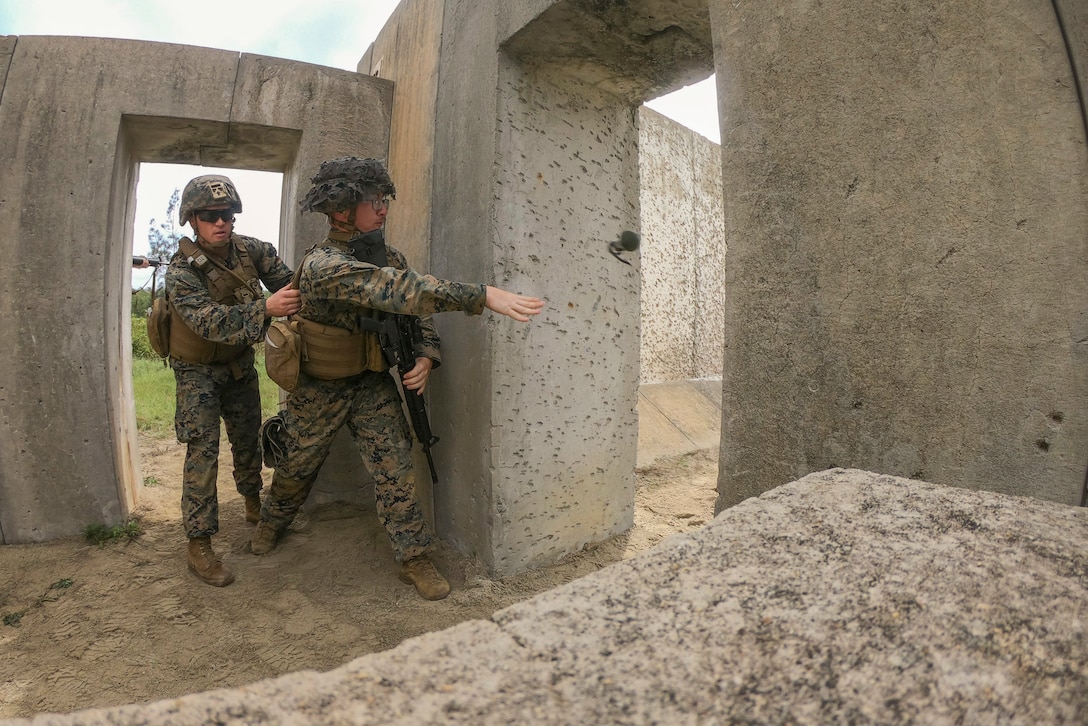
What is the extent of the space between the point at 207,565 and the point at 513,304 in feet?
Answer: 5.82

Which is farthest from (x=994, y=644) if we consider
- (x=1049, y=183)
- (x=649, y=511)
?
(x=649, y=511)

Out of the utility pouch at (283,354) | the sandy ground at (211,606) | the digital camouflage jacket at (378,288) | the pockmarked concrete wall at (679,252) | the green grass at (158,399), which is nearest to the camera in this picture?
the sandy ground at (211,606)

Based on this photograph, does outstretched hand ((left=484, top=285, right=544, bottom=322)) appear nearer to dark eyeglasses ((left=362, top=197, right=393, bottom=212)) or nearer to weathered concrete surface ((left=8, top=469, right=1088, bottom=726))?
dark eyeglasses ((left=362, top=197, right=393, bottom=212))

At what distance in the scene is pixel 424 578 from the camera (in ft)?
7.82

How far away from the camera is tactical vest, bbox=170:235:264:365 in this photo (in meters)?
2.57

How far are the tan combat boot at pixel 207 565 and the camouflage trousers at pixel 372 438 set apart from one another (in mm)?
420

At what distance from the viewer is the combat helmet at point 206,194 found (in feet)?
8.29

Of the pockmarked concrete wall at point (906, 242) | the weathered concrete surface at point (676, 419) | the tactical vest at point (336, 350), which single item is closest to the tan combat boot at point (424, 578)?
the tactical vest at point (336, 350)

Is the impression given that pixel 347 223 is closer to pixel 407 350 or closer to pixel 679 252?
pixel 407 350

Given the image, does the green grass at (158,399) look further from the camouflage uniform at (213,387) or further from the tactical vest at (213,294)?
the tactical vest at (213,294)

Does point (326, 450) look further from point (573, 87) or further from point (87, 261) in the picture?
point (573, 87)

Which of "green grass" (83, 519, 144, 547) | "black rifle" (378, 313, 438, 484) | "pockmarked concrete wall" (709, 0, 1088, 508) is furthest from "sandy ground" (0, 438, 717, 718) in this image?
"pockmarked concrete wall" (709, 0, 1088, 508)

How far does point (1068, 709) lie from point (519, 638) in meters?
0.52

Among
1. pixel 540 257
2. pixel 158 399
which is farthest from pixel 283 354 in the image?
pixel 158 399
